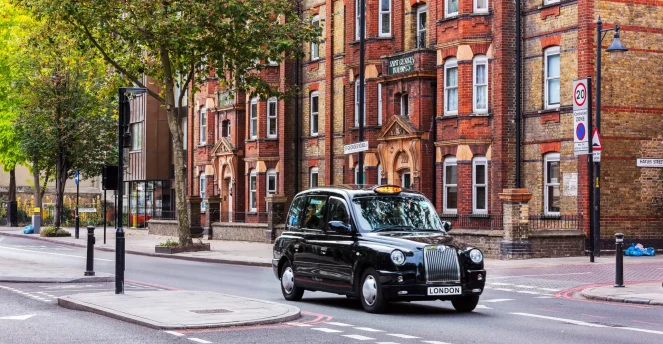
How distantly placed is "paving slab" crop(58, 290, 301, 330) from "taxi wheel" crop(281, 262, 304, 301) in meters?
1.16

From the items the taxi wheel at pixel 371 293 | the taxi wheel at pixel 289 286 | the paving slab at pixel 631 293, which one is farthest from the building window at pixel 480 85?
the taxi wheel at pixel 371 293

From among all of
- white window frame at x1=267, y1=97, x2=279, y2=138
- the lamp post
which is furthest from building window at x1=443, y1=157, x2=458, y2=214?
white window frame at x1=267, y1=97, x2=279, y2=138

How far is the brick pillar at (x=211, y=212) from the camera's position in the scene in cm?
5238

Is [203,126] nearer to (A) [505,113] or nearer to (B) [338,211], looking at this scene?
(A) [505,113]

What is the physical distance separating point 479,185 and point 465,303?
21.2 metres

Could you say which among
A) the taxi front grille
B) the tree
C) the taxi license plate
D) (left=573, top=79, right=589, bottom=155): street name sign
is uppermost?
the tree

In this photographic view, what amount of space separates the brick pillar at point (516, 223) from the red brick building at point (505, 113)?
0.13 feet

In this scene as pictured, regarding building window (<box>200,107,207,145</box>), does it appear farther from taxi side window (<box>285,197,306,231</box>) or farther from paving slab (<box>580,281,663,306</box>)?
taxi side window (<box>285,197,306,231</box>)

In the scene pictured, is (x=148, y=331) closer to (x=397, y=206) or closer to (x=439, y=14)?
(x=397, y=206)

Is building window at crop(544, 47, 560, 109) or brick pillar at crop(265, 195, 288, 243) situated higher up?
building window at crop(544, 47, 560, 109)

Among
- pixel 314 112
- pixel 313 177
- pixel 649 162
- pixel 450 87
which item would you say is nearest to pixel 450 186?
pixel 450 87

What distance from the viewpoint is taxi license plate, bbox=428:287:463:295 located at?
15695 millimetres

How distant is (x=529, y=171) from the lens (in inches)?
1431

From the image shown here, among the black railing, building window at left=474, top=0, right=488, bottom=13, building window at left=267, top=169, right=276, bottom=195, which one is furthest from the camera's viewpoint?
building window at left=267, top=169, right=276, bottom=195
